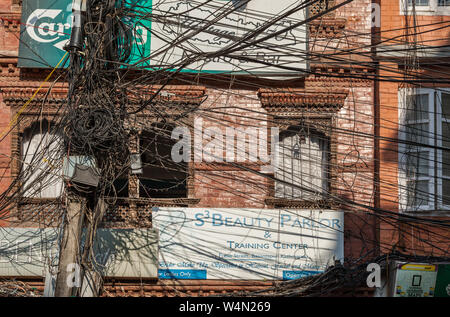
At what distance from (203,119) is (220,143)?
538mm

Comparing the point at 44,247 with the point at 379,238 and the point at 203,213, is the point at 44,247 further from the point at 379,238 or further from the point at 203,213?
the point at 379,238

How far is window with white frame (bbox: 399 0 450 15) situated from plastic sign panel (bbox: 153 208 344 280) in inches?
158

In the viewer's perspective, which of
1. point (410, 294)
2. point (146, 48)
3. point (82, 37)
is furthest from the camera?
point (146, 48)

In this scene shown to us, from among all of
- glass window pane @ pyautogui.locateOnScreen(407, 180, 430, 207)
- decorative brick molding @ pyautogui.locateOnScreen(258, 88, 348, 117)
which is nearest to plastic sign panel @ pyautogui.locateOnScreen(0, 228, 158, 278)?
decorative brick molding @ pyautogui.locateOnScreen(258, 88, 348, 117)

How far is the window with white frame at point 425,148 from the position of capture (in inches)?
385

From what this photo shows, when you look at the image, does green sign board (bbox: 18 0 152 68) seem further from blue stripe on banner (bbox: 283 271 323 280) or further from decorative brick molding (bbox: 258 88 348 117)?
blue stripe on banner (bbox: 283 271 323 280)

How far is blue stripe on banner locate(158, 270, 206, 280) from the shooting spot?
9383mm

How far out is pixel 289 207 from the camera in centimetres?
979

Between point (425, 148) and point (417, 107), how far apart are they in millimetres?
754

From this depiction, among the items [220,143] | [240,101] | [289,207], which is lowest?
[289,207]

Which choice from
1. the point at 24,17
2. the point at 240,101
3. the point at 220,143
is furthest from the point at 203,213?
the point at 24,17

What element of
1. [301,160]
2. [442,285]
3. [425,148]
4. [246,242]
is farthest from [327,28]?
[442,285]

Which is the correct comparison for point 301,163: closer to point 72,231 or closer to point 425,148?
point 425,148

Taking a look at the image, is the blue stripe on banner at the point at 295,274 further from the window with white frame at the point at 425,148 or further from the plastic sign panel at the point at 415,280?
the window with white frame at the point at 425,148
